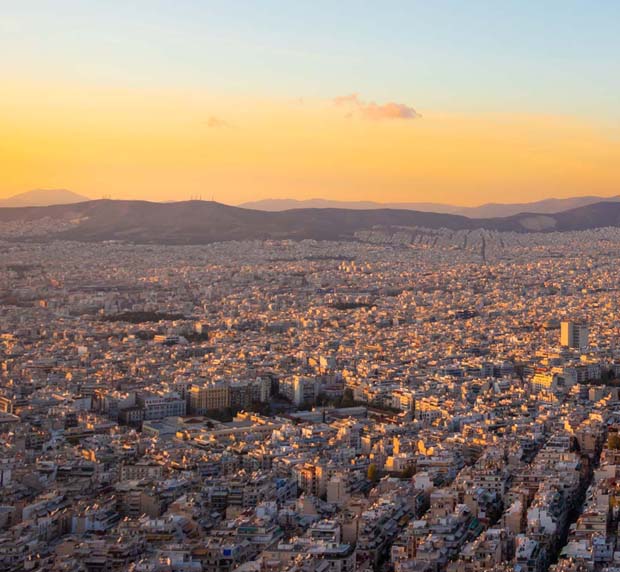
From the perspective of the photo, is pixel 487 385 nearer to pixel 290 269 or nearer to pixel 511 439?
pixel 511 439

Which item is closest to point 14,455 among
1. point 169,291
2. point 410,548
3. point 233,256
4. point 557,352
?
point 410,548

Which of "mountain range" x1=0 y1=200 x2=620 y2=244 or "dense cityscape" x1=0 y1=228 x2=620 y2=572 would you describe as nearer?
"dense cityscape" x1=0 y1=228 x2=620 y2=572

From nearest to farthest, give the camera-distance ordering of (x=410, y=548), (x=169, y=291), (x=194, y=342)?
1. (x=410, y=548)
2. (x=194, y=342)
3. (x=169, y=291)

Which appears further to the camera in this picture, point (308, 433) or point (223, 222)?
point (223, 222)

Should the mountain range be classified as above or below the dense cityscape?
above

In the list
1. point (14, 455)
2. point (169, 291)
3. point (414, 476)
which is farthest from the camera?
point (169, 291)

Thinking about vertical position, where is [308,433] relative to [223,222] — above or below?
below
